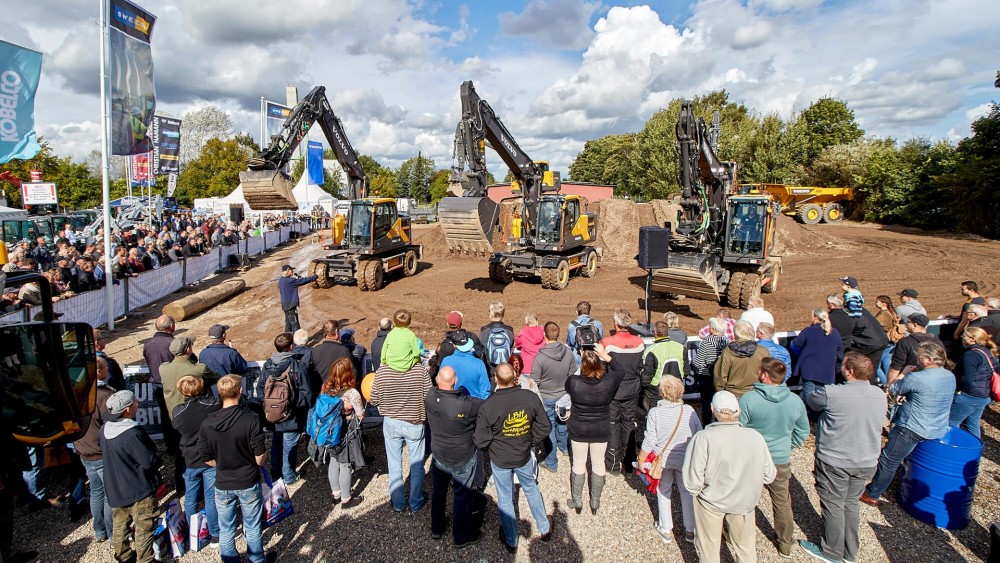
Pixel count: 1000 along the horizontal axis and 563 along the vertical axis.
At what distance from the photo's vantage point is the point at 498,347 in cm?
571

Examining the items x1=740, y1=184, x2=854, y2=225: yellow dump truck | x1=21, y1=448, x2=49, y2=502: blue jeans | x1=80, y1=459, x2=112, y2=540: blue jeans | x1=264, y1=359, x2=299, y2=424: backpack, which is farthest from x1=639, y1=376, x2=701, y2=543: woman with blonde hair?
x1=740, y1=184, x2=854, y2=225: yellow dump truck

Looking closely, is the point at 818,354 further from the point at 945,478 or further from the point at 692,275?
the point at 692,275

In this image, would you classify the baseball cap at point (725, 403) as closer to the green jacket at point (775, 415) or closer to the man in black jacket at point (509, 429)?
the green jacket at point (775, 415)

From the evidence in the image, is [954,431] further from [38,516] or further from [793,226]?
[793,226]

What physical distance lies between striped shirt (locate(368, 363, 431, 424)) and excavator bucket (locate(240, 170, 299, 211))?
29.7 feet

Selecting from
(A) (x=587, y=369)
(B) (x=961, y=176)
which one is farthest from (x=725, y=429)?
(B) (x=961, y=176)

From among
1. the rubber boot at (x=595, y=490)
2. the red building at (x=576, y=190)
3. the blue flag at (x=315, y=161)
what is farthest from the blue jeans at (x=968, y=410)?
the red building at (x=576, y=190)

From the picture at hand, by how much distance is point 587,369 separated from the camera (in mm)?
4363

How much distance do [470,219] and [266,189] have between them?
21.1ft

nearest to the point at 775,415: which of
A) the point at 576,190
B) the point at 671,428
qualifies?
the point at 671,428

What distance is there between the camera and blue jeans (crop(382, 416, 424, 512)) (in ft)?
15.3

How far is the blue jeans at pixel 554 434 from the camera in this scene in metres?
5.30

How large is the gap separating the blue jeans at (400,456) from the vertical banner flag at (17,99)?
9.25 metres

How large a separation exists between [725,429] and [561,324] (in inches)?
321
